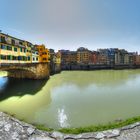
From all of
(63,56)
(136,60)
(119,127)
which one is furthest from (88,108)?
(136,60)

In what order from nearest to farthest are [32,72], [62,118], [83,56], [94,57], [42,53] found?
1. [62,118]
2. [32,72]
3. [42,53]
4. [83,56]
5. [94,57]

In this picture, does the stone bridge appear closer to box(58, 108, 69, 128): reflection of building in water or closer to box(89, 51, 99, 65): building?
box(58, 108, 69, 128): reflection of building in water

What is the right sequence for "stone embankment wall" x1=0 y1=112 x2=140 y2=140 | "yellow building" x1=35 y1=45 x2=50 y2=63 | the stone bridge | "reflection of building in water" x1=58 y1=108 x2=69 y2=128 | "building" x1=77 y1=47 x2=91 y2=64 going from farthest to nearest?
1. "building" x1=77 y1=47 x2=91 y2=64
2. "yellow building" x1=35 y1=45 x2=50 y2=63
3. the stone bridge
4. "reflection of building in water" x1=58 y1=108 x2=69 y2=128
5. "stone embankment wall" x1=0 y1=112 x2=140 y2=140

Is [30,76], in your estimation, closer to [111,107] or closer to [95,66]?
[111,107]

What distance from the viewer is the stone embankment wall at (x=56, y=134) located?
887 cm

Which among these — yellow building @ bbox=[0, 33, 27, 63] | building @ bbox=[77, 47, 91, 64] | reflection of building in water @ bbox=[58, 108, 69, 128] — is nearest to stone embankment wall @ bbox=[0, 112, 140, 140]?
reflection of building in water @ bbox=[58, 108, 69, 128]

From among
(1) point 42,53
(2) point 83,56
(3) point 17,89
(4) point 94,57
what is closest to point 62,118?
(3) point 17,89

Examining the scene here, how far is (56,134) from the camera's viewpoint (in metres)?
9.47

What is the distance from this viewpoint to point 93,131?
32.4 ft

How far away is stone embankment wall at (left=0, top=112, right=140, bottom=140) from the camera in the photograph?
8867 mm

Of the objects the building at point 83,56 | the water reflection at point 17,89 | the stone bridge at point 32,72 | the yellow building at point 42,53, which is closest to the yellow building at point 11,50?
the stone bridge at point 32,72

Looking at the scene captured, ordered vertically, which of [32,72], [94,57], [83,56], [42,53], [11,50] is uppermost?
[83,56]

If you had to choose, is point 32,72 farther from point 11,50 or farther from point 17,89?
point 11,50

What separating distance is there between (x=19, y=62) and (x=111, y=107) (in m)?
20.2
